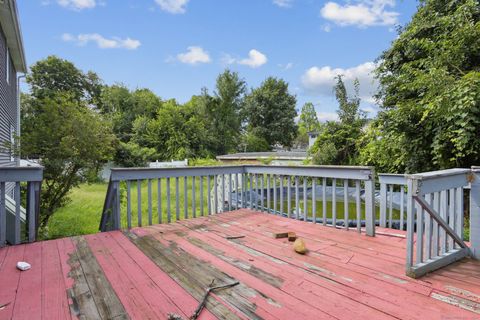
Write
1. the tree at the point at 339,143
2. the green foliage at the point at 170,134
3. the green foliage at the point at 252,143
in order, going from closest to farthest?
the tree at the point at 339,143 < the green foliage at the point at 170,134 < the green foliage at the point at 252,143

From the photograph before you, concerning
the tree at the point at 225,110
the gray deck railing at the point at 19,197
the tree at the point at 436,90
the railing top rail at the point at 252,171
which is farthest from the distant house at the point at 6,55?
the tree at the point at 225,110

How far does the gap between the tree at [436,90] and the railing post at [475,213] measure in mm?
2934

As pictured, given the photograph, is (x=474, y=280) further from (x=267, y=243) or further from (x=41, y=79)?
(x=41, y=79)

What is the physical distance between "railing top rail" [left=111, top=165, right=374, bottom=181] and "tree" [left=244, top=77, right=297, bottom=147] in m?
25.7

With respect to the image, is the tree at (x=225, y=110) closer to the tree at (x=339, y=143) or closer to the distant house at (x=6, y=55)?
the tree at (x=339, y=143)

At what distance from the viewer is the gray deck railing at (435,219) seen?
2.12 m

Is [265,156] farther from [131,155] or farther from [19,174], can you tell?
[19,174]

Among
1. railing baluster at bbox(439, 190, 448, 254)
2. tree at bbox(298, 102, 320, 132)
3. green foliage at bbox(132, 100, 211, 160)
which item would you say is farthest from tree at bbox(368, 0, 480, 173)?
tree at bbox(298, 102, 320, 132)

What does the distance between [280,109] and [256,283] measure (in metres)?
29.5

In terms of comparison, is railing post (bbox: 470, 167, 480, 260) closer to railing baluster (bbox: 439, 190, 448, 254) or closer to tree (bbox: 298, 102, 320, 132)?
railing baluster (bbox: 439, 190, 448, 254)

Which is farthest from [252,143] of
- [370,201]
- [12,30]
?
[370,201]

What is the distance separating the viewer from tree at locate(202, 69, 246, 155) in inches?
1068

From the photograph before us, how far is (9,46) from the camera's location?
7.90 metres

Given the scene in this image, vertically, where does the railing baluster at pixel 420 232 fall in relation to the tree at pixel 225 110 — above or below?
below
